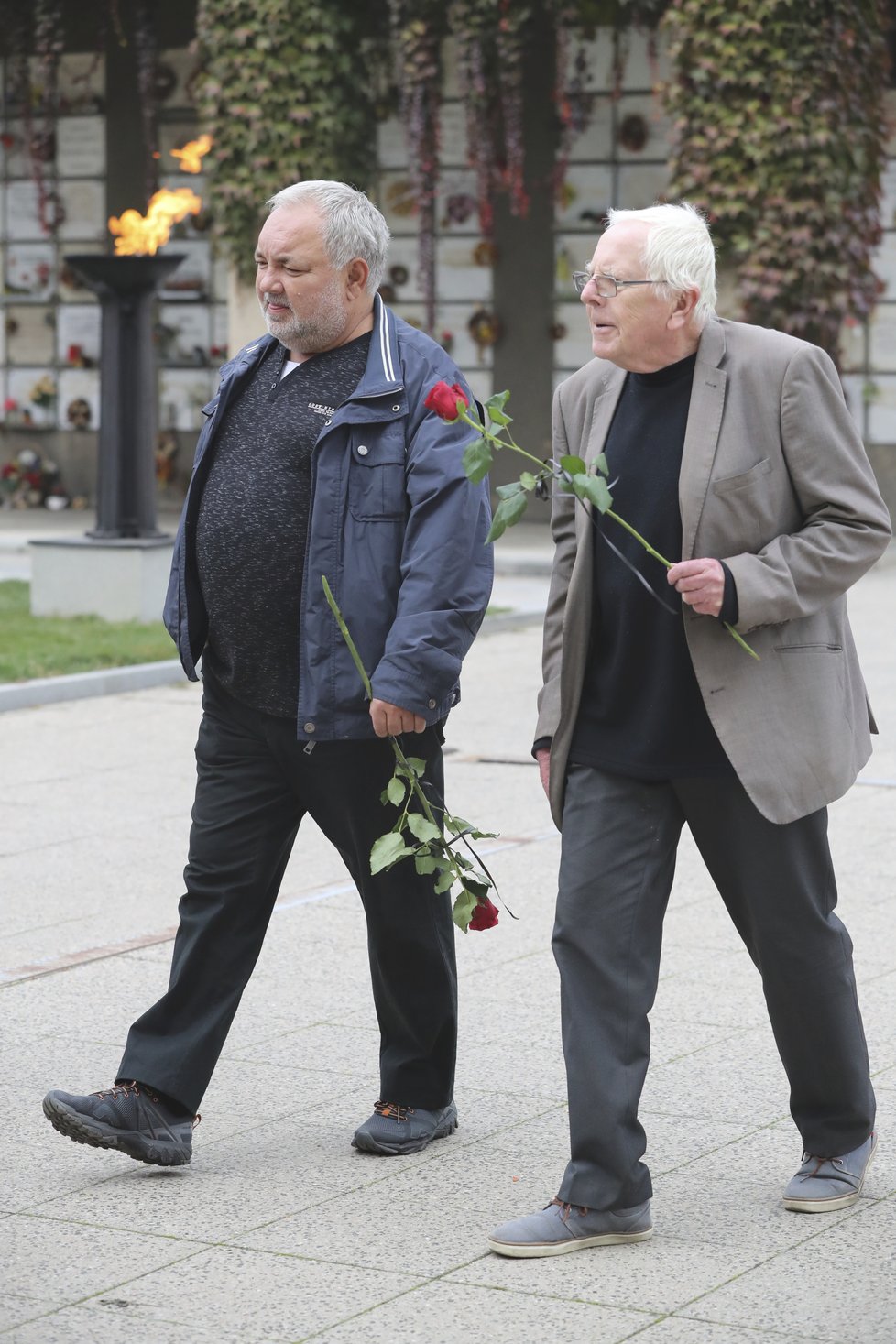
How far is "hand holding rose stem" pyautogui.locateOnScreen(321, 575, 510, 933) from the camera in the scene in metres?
4.05

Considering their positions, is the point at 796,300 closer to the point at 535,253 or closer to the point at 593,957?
the point at 535,253

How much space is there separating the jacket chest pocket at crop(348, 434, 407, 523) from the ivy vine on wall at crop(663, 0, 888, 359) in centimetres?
1192

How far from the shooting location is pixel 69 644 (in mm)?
11477

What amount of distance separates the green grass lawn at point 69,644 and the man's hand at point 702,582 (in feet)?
23.5

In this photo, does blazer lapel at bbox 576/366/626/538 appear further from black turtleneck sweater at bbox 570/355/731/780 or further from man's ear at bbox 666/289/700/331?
man's ear at bbox 666/289/700/331

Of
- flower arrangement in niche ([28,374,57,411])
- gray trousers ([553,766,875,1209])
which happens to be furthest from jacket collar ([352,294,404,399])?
flower arrangement in niche ([28,374,57,411])

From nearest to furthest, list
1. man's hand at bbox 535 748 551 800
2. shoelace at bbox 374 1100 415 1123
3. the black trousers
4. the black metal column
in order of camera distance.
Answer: man's hand at bbox 535 748 551 800 → the black trousers → shoelace at bbox 374 1100 415 1123 → the black metal column

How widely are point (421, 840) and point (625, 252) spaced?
1.15 m

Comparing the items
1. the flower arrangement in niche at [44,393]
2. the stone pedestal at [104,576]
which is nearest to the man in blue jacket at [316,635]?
the stone pedestal at [104,576]

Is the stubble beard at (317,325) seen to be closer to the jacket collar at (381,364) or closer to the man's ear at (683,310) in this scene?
the jacket collar at (381,364)

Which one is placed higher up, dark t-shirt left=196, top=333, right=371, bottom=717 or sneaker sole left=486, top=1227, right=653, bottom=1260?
dark t-shirt left=196, top=333, right=371, bottom=717

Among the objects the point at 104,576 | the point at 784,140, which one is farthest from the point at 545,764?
the point at 784,140

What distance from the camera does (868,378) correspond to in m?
18.2

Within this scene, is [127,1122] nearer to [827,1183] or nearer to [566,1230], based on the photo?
[566,1230]
